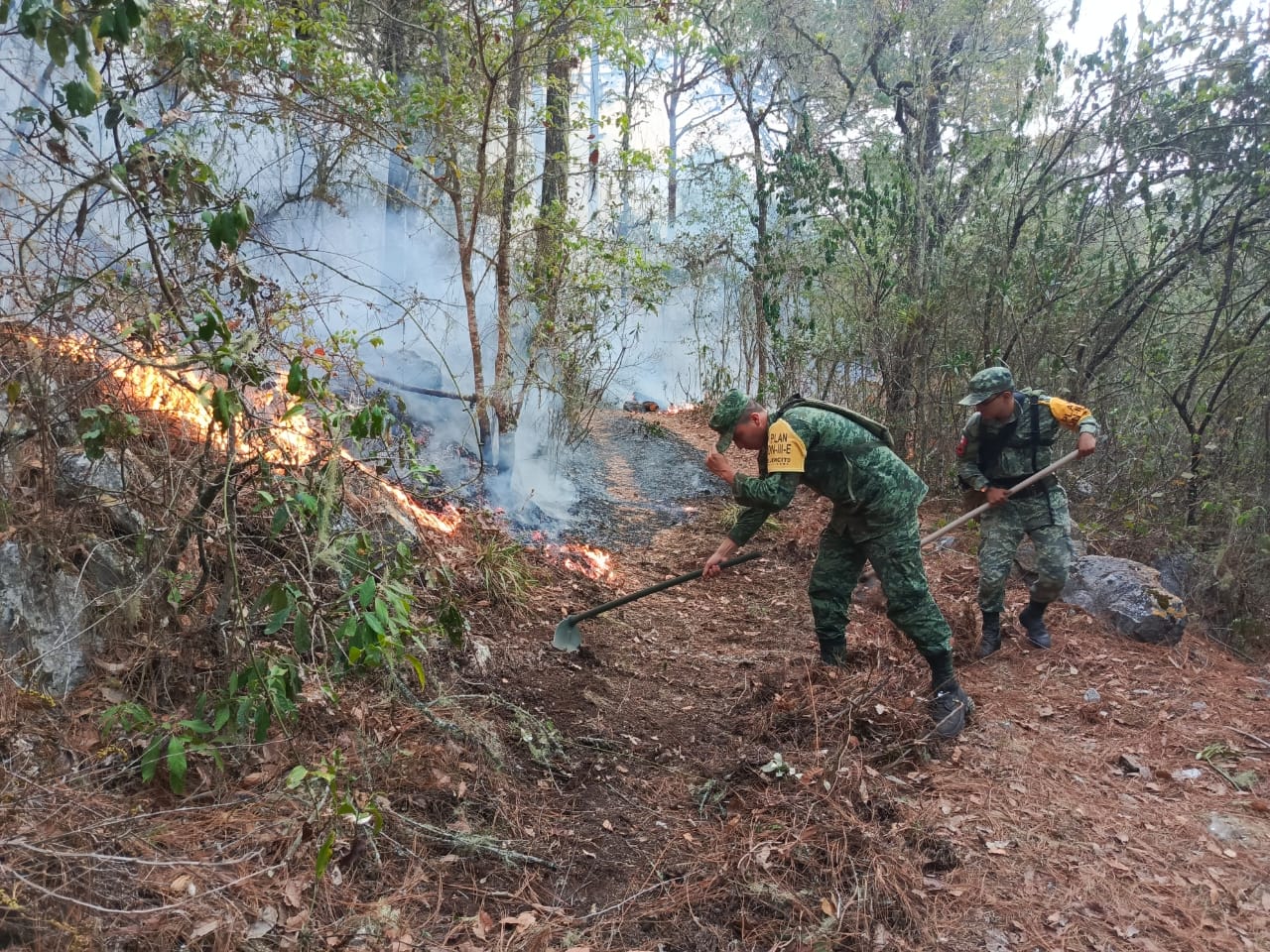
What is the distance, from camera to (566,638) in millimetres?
4695

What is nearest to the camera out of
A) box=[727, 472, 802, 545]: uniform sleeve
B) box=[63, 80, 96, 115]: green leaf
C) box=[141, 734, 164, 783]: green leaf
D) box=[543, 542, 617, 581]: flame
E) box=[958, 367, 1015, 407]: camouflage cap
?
box=[63, 80, 96, 115]: green leaf

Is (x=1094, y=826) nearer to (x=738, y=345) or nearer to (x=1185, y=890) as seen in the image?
(x=1185, y=890)

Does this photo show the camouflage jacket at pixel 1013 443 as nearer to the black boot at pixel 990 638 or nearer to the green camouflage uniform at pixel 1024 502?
the green camouflage uniform at pixel 1024 502

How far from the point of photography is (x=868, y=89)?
10836mm

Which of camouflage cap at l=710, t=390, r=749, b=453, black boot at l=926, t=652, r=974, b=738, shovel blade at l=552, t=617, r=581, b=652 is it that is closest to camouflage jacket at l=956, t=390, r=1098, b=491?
black boot at l=926, t=652, r=974, b=738

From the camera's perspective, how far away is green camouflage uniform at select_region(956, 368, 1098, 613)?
482cm

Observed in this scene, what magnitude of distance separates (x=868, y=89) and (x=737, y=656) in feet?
30.3

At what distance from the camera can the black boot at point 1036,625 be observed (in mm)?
5030

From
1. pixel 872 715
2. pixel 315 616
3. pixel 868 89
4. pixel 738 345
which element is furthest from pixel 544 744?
pixel 868 89

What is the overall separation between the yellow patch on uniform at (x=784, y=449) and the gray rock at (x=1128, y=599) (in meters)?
3.12

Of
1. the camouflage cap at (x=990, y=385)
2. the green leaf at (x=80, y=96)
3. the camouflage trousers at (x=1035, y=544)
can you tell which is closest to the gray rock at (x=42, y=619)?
the green leaf at (x=80, y=96)

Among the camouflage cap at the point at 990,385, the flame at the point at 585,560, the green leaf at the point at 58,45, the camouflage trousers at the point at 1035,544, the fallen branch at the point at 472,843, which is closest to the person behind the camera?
the green leaf at the point at 58,45

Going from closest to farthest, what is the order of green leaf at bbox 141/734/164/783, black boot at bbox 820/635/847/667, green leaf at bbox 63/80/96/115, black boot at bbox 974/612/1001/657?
1. green leaf at bbox 63/80/96/115
2. green leaf at bbox 141/734/164/783
3. black boot at bbox 820/635/847/667
4. black boot at bbox 974/612/1001/657

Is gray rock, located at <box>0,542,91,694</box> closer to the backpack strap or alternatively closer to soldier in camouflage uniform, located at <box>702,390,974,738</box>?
soldier in camouflage uniform, located at <box>702,390,974,738</box>
